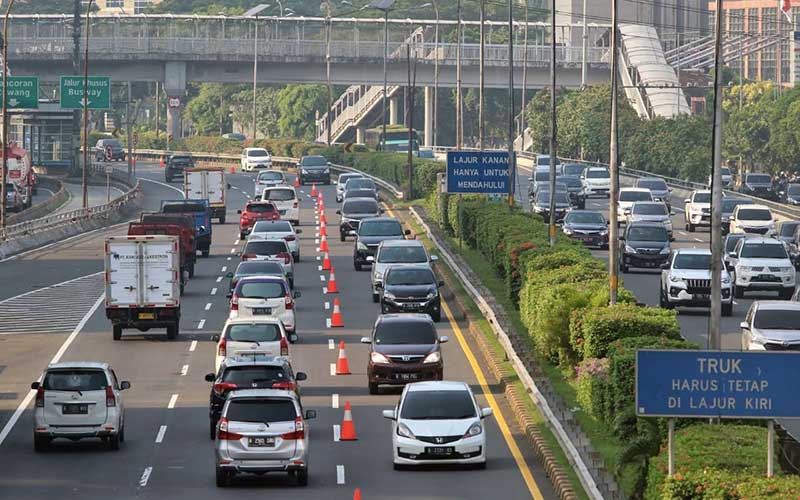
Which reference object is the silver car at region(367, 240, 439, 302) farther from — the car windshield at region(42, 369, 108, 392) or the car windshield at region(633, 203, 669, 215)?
the car windshield at region(633, 203, 669, 215)

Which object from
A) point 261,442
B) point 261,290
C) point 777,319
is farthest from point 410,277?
point 261,442

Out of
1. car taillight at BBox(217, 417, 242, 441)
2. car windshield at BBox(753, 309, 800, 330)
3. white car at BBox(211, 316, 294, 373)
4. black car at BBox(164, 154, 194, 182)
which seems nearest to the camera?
car taillight at BBox(217, 417, 242, 441)

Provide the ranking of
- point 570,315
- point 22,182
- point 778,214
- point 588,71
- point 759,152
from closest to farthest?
point 570,315
point 778,214
point 22,182
point 759,152
point 588,71

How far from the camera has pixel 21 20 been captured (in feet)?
512

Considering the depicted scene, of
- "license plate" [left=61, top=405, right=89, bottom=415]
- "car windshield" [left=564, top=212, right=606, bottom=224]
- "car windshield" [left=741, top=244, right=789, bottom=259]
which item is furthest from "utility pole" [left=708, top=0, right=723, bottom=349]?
"car windshield" [left=564, top=212, right=606, bottom=224]

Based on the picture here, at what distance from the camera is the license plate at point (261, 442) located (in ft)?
91.7

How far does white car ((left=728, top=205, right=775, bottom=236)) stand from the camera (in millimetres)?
69500

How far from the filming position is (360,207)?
72.8 metres

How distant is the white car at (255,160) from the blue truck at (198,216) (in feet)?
171

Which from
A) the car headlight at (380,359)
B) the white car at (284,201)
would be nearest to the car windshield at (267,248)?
the white car at (284,201)

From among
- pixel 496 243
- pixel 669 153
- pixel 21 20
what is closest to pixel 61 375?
pixel 496 243

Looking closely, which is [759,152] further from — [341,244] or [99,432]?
[99,432]

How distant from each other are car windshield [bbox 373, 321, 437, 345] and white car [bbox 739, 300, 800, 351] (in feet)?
22.1

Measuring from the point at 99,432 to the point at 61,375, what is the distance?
121cm
